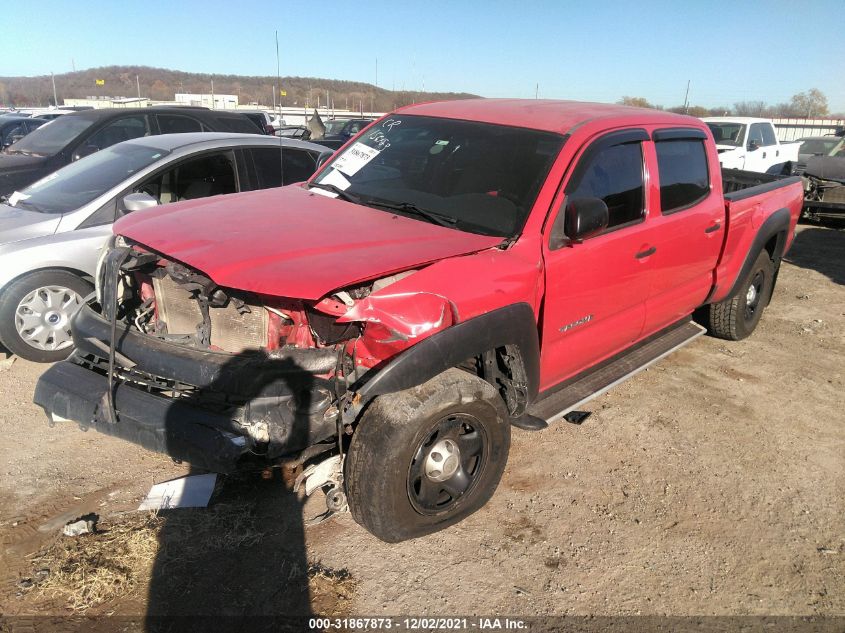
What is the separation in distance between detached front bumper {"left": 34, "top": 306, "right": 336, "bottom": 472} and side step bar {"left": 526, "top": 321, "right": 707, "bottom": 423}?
132cm

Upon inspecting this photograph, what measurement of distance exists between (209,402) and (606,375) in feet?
8.03

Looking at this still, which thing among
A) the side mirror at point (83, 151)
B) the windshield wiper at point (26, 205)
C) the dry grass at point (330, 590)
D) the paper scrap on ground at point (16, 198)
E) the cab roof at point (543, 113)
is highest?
the cab roof at point (543, 113)

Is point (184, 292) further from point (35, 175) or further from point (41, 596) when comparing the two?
point (35, 175)

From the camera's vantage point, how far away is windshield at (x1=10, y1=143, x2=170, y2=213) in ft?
16.7

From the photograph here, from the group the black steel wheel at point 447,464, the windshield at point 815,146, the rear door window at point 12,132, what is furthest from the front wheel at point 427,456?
the rear door window at point 12,132

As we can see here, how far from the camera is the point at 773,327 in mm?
6445

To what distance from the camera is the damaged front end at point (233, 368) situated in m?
2.69

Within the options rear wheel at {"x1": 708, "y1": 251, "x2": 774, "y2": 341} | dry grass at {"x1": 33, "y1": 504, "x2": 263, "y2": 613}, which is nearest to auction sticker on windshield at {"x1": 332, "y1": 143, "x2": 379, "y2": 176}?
dry grass at {"x1": 33, "y1": 504, "x2": 263, "y2": 613}

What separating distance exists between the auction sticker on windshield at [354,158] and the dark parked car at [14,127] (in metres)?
14.8

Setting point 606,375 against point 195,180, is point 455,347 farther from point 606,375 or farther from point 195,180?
point 195,180

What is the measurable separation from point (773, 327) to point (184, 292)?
5804mm

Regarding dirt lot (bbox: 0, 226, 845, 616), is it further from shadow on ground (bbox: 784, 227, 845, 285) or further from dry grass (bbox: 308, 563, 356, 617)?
shadow on ground (bbox: 784, 227, 845, 285)

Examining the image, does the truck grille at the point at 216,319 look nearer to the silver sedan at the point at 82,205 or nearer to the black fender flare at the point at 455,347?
the black fender flare at the point at 455,347

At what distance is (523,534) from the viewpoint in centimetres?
321
